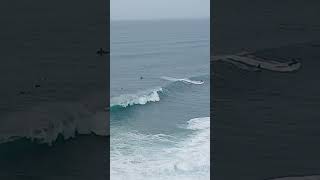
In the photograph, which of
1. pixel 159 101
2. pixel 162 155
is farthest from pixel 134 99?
pixel 162 155

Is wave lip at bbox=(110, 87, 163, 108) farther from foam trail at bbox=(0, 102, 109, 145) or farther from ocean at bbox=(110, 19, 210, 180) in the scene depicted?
foam trail at bbox=(0, 102, 109, 145)

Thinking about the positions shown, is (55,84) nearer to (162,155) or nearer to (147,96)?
(147,96)

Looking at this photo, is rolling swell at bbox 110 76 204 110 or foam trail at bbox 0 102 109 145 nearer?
foam trail at bbox 0 102 109 145
